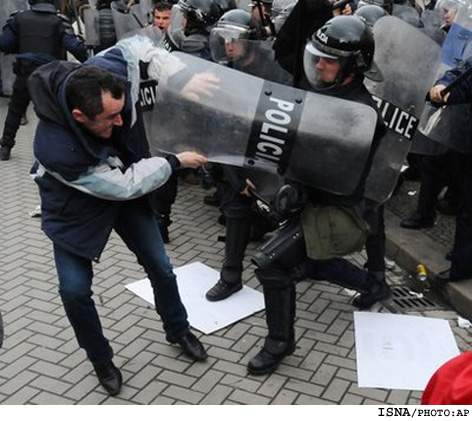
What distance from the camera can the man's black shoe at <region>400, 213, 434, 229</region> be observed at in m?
5.39

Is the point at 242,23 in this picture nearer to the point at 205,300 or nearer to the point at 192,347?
the point at 205,300

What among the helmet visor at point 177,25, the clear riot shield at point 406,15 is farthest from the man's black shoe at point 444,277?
the helmet visor at point 177,25

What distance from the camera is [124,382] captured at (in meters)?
3.53

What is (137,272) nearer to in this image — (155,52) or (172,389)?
(172,389)

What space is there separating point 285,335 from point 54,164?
159 centimetres

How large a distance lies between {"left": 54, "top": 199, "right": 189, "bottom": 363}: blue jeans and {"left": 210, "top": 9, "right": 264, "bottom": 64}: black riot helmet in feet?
4.51

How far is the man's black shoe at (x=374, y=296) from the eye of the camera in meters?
4.19

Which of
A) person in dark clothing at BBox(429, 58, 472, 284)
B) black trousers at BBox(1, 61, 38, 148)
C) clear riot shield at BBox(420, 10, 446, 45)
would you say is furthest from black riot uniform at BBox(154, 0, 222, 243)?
black trousers at BBox(1, 61, 38, 148)

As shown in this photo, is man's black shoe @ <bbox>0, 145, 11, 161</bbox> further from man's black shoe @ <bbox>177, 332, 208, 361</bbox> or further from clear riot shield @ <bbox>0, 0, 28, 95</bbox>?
man's black shoe @ <bbox>177, 332, 208, 361</bbox>

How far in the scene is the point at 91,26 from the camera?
8328 mm

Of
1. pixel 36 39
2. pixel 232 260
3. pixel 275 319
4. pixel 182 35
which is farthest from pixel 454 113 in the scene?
pixel 36 39

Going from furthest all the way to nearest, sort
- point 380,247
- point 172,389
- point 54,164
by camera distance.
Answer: point 380,247 → point 172,389 → point 54,164

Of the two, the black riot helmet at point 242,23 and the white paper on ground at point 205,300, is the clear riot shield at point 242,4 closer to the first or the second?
the black riot helmet at point 242,23

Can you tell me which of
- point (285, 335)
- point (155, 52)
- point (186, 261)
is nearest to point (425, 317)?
point (285, 335)
